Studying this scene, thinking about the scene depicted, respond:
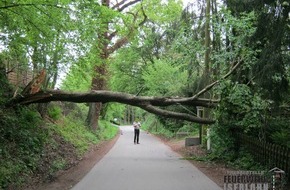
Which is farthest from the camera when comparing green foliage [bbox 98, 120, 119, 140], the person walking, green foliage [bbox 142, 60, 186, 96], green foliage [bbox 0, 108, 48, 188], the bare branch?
green foliage [bbox 142, 60, 186, 96]

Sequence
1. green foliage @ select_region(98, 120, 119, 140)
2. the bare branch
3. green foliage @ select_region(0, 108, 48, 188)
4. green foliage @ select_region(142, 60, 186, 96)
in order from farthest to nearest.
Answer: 1. green foliage @ select_region(142, 60, 186, 96)
2. green foliage @ select_region(98, 120, 119, 140)
3. the bare branch
4. green foliage @ select_region(0, 108, 48, 188)

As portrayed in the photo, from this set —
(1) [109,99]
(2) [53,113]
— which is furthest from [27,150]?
(2) [53,113]

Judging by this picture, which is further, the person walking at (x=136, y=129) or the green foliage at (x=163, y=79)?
the green foliage at (x=163, y=79)

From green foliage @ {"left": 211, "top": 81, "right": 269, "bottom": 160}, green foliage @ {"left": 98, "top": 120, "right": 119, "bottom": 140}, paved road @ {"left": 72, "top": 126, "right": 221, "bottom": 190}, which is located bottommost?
paved road @ {"left": 72, "top": 126, "right": 221, "bottom": 190}

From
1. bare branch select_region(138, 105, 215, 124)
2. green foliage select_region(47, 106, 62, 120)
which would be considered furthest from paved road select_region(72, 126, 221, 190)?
green foliage select_region(47, 106, 62, 120)

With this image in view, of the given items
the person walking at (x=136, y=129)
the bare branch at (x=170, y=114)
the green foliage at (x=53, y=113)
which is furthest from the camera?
the person walking at (x=136, y=129)

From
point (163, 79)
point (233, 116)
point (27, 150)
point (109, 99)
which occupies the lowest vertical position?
point (27, 150)

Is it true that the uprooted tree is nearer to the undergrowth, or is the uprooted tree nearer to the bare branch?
the bare branch

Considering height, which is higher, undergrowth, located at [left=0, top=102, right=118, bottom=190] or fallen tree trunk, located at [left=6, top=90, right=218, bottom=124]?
fallen tree trunk, located at [left=6, top=90, right=218, bottom=124]

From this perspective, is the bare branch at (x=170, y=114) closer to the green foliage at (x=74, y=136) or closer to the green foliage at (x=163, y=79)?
the green foliage at (x=74, y=136)

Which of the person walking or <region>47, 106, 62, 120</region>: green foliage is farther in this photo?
the person walking

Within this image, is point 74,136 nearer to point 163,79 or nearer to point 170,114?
point 170,114

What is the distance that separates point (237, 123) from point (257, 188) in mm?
7038

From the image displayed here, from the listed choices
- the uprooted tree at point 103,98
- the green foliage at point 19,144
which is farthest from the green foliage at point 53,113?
the uprooted tree at point 103,98
